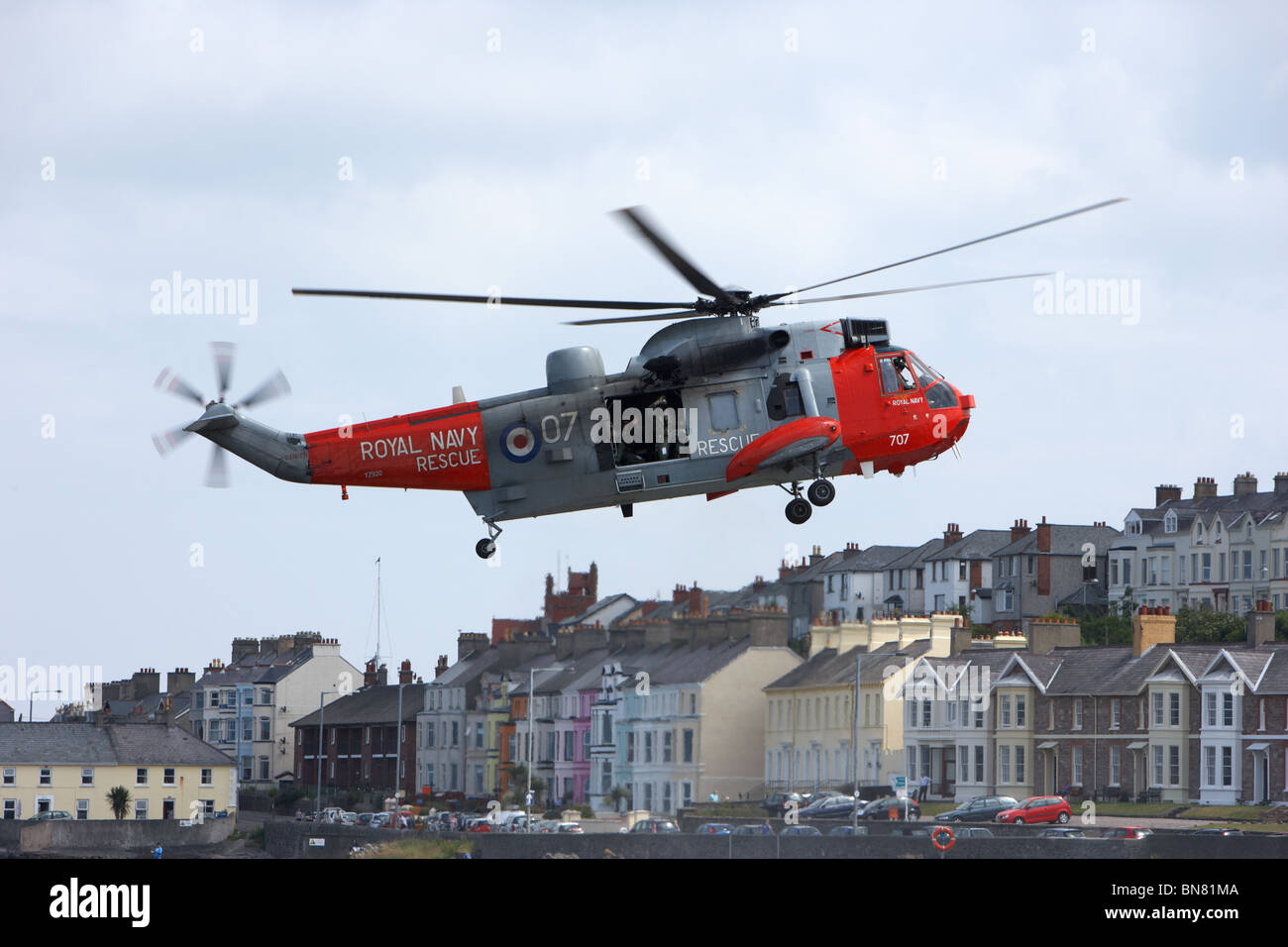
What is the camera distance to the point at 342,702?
6176 inches

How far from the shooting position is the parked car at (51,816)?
119062 mm

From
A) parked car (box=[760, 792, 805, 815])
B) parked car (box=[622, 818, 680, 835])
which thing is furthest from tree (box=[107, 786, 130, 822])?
parked car (box=[760, 792, 805, 815])

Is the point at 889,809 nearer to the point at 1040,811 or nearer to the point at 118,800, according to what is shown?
the point at 1040,811

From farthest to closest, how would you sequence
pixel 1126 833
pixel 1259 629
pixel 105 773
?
pixel 105 773 → pixel 1259 629 → pixel 1126 833

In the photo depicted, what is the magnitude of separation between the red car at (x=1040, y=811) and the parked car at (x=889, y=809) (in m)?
8.96

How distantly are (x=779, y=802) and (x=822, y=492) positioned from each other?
70.3 metres

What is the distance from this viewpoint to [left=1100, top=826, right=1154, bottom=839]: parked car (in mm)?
74438

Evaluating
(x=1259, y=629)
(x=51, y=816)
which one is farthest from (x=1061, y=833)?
(x=51, y=816)

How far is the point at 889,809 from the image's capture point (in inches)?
3654

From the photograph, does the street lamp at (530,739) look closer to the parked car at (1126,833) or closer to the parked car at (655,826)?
the parked car at (655,826)

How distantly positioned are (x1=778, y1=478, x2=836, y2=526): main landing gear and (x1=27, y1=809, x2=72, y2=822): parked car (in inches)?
3566

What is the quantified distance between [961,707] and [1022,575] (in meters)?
46.1

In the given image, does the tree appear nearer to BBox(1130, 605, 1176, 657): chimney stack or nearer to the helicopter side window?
BBox(1130, 605, 1176, 657): chimney stack
